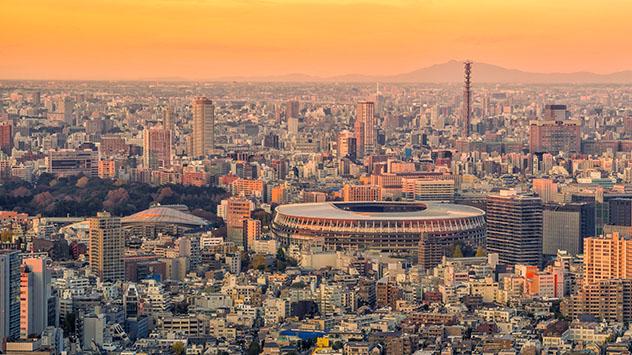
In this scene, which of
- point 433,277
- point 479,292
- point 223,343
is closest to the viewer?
point 223,343

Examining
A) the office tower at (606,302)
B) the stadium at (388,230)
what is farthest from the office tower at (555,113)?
the office tower at (606,302)

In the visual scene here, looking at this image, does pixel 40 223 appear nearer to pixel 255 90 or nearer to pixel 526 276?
pixel 526 276

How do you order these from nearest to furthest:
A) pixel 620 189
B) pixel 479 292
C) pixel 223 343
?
pixel 223 343 → pixel 479 292 → pixel 620 189

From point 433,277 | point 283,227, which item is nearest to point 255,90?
point 283,227

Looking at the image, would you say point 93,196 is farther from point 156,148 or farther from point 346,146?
point 346,146

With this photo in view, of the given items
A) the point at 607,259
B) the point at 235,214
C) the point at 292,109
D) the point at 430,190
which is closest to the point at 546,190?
the point at 430,190

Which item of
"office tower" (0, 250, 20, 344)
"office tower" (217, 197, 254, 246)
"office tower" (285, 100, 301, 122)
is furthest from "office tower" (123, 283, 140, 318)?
"office tower" (285, 100, 301, 122)
